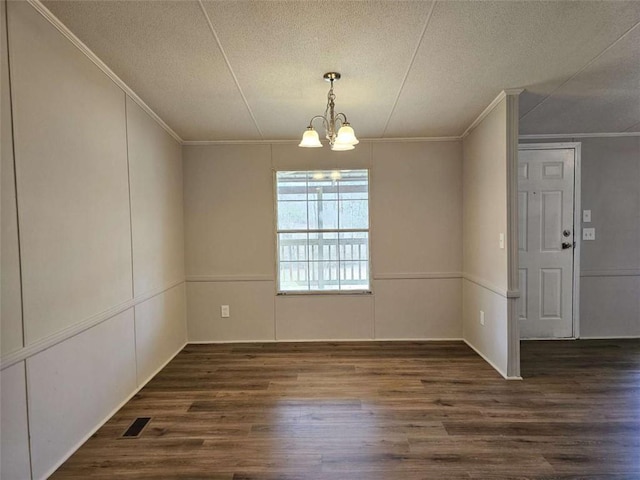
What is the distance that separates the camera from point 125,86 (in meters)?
2.51

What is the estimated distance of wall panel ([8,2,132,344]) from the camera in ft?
5.36

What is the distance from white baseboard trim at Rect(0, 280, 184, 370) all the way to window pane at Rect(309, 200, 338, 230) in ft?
6.03

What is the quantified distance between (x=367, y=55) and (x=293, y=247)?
226 centimetres

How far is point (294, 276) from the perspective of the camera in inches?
155

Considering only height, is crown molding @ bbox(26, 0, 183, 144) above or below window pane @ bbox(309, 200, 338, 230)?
above

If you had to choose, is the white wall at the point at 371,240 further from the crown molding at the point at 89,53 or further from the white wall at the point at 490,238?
the crown molding at the point at 89,53

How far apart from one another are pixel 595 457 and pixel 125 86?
378 centimetres

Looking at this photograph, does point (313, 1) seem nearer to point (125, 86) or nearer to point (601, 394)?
point (125, 86)

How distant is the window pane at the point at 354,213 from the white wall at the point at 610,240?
189 cm

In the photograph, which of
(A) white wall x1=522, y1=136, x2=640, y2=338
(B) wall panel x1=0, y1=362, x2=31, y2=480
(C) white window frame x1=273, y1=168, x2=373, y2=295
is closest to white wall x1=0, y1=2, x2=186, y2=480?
(B) wall panel x1=0, y1=362, x2=31, y2=480

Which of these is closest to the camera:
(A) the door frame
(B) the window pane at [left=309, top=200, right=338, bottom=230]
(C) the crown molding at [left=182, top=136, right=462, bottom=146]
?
(A) the door frame

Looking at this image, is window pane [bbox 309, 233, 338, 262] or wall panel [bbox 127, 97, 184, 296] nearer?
wall panel [bbox 127, 97, 184, 296]

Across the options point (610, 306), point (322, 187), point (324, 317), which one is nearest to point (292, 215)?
point (322, 187)

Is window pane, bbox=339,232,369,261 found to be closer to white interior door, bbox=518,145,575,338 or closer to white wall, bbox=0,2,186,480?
white interior door, bbox=518,145,575,338
